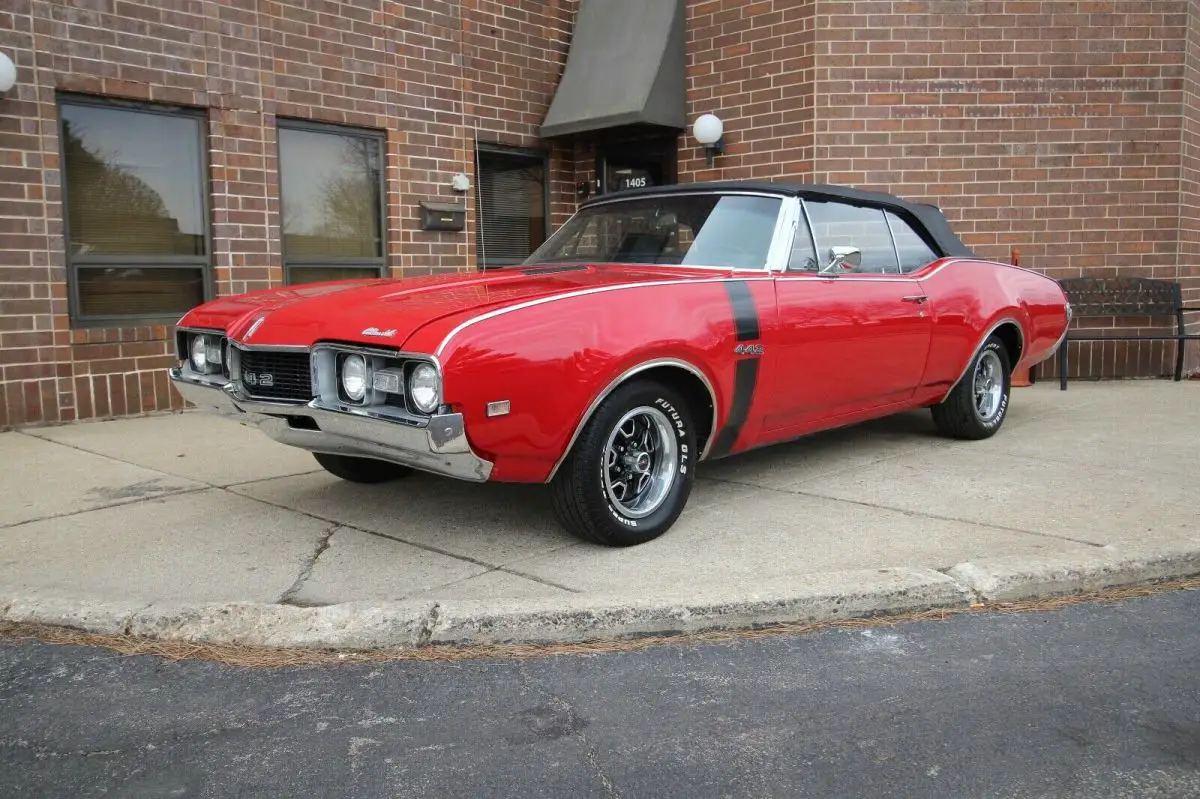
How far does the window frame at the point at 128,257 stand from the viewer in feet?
24.4

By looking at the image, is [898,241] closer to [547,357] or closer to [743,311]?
[743,311]

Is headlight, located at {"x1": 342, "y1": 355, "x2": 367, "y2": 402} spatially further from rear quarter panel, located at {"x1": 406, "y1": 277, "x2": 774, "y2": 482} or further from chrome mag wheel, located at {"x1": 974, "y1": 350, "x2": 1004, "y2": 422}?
chrome mag wheel, located at {"x1": 974, "y1": 350, "x2": 1004, "y2": 422}

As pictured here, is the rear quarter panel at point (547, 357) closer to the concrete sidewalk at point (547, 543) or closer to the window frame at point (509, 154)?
the concrete sidewalk at point (547, 543)

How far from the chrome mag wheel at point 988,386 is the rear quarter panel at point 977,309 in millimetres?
246

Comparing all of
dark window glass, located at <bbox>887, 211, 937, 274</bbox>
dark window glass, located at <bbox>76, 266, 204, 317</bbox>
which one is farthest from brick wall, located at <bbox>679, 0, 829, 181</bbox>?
dark window glass, located at <bbox>76, 266, 204, 317</bbox>

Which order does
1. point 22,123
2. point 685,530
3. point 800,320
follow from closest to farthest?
point 685,530
point 800,320
point 22,123

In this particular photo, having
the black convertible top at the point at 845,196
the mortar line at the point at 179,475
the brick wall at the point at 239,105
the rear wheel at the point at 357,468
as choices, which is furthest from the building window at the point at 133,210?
the black convertible top at the point at 845,196

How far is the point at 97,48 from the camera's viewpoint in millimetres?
7504

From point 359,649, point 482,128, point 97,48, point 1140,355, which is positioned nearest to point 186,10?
point 97,48

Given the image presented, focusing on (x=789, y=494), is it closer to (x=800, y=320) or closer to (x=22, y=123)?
(x=800, y=320)

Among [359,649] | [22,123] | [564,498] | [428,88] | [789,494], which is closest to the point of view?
[359,649]

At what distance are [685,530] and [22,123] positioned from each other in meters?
5.67

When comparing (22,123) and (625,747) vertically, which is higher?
(22,123)

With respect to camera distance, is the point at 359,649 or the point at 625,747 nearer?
the point at 625,747
